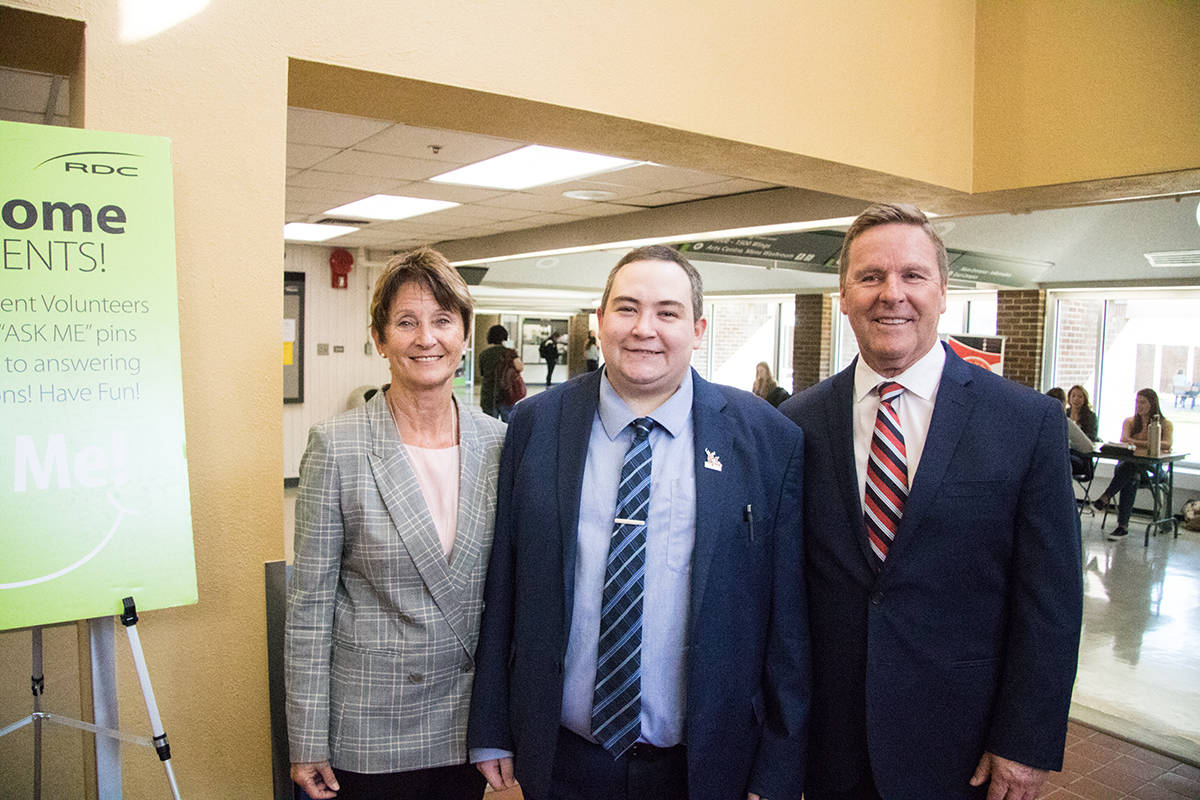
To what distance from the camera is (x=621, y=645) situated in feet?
5.36

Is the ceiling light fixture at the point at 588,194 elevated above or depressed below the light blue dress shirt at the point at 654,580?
above

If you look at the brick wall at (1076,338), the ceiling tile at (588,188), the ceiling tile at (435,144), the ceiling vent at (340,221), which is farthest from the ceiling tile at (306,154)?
the brick wall at (1076,338)

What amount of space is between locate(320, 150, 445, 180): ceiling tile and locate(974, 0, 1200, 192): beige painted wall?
329 cm

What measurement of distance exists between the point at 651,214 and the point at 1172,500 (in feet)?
26.7

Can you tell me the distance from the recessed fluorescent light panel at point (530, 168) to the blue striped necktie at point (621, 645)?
344 cm

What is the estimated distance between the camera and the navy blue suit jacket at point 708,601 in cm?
165

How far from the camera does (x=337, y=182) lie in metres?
5.93

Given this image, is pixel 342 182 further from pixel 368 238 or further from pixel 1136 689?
pixel 1136 689

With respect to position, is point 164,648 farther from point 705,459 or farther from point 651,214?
point 651,214

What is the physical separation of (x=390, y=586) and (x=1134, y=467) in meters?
9.94

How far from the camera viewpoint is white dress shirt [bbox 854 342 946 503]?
6.04ft

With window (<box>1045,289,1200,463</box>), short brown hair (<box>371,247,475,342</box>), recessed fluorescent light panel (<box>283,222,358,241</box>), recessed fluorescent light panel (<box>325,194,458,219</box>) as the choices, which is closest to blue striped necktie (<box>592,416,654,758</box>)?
short brown hair (<box>371,247,475,342</box>)

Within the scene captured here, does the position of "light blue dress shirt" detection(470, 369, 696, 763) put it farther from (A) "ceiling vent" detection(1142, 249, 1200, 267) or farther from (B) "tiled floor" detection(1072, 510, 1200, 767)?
(A) "ceiling vent" detection(1142, 249, 1200, 267)

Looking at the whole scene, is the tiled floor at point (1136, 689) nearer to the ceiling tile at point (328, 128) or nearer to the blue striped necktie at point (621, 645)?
the blue striped necktie at point (621, 645)
